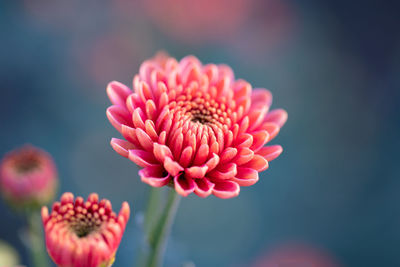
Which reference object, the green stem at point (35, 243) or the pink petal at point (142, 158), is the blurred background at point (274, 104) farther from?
the pink petal at point (142, 158)

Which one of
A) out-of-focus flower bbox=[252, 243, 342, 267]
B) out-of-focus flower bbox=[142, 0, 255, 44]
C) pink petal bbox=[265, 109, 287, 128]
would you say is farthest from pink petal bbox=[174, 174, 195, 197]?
out-of-focus flower bbox=[142, 0, 255, 44]

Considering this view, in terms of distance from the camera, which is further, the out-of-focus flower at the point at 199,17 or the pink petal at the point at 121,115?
the out-of-focus flower at the point at 199,17

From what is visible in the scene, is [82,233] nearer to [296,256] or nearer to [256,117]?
[256,117]

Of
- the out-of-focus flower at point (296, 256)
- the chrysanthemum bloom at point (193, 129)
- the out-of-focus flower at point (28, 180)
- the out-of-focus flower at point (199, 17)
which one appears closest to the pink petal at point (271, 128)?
the chrysanthemum bloom at point (193, 129)

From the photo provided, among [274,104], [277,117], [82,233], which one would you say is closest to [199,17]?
[274,104]

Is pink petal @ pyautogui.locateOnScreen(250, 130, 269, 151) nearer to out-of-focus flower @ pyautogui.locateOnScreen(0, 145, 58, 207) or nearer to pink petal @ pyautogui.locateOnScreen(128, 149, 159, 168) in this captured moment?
pink petal @ pyautogui.locateOnScreen(128, 149, 159, 168)

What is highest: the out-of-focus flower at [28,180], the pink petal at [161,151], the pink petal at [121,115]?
the pink petal at [121,115]
